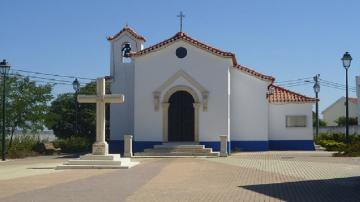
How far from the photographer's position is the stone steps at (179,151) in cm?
2764

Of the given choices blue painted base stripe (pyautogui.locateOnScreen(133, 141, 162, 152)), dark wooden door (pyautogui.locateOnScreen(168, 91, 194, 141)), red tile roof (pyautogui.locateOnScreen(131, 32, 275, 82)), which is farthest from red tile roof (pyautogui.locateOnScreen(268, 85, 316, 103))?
blue painted base stripe (pyautogui.locateOnScreen(133, 141, 162, 152))

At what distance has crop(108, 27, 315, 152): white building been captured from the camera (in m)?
29.8

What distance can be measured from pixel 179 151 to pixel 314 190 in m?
16.0

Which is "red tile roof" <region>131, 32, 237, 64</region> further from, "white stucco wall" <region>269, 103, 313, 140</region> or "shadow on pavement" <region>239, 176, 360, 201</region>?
"shadow on pavement" <region>239, 176, 360, 201</region>

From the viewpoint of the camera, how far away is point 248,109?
3138cm

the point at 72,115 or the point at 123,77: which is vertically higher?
the point at 123,77

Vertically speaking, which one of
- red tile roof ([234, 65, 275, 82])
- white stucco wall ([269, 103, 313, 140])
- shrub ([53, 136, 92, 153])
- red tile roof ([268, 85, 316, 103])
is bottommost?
shrub ([53, 136, 92, 153])

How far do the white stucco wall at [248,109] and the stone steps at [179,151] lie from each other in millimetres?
3519

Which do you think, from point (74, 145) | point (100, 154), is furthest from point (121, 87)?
point (100, 154)

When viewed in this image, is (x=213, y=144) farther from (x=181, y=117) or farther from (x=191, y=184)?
(x=191, y=184)

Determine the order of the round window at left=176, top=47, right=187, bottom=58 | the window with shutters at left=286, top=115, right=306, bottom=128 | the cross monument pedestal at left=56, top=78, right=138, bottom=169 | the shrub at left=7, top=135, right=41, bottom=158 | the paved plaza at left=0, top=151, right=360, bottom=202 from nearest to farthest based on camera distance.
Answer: the paved plaza at left=0, top=151, right=360, bottom=202
the cross monument pedestal at left=56, top=78, right=138, bottom=169
the shrub at left=7, top=135, right=41, bottom=158
the round window at left=176, top=47, right=187, bottom=58
the window with shutters at left=286, top=115, right=306, bottom=128

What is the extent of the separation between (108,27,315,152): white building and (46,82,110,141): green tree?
10.2m

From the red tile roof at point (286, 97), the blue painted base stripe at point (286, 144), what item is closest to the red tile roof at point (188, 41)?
the red tile roof at point (286, 97)

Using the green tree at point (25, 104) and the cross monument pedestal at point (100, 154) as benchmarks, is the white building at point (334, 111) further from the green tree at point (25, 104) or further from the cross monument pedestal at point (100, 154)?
the cross monument pedestal at point (100, 154)
